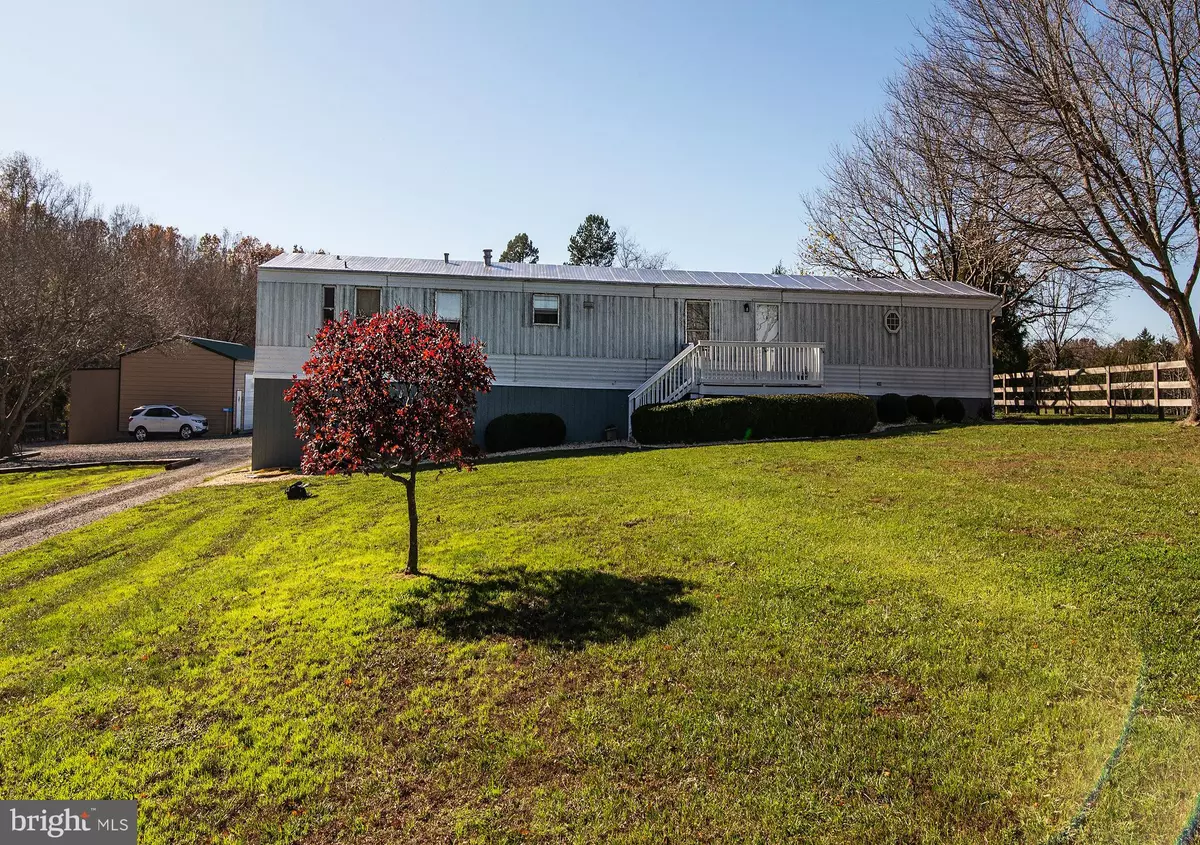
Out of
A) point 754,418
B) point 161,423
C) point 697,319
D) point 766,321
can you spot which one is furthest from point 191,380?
point 754,418

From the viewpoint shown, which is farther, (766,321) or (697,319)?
(766,321)

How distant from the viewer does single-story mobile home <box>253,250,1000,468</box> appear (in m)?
17.5

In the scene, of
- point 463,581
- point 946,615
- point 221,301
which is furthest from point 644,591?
point 221,301

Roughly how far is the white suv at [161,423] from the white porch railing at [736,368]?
22.0m

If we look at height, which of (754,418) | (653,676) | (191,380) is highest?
(191,380)

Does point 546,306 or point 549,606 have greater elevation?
point 546,306

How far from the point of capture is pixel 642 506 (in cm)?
892

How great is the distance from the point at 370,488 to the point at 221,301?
41.8 metres

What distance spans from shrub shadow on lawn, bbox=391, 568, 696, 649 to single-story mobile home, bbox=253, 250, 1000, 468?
1103cm

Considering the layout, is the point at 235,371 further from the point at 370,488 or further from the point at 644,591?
the point at 644,591

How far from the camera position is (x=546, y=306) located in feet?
62.1

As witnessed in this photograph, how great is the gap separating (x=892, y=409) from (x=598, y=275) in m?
8.67

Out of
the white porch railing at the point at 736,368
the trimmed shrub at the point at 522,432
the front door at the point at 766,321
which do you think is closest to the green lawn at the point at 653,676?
the white porch railing at the point at 736,368

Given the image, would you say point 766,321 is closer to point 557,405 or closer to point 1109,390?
point 557,405
